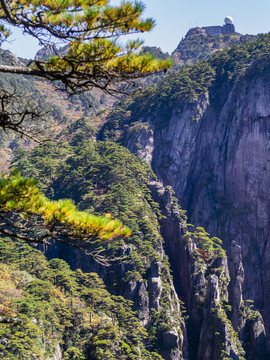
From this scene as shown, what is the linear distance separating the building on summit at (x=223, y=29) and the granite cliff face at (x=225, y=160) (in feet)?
189

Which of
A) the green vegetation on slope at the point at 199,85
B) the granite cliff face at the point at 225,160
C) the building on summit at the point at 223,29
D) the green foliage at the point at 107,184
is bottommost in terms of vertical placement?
the green foliage at the point at 107,184

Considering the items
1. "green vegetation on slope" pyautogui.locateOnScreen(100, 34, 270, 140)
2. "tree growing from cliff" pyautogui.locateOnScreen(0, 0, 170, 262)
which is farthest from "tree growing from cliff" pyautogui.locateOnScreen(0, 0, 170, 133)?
"green vegetation on slope" pyautogui.locateOnScreen(100, 34, 270, 140)

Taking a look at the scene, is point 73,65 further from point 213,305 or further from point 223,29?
point 223,29

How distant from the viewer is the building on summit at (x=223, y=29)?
103875mm

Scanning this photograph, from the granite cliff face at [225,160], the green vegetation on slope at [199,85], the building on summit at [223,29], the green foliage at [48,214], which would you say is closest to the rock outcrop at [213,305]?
the granite cliff face at [225,160]

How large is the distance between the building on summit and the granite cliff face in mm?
57715

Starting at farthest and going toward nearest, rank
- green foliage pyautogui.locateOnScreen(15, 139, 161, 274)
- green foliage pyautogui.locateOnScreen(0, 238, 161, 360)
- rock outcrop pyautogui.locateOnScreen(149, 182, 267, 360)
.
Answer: green foliage pyautogui.locateOnScreen(15, 139, 161, 274) < rock outcrop pyautogui.locateOnScreen(149, 182, 267, 360) < green foliage pyautogui.locateOnScreen(0, 238, 161, 360)

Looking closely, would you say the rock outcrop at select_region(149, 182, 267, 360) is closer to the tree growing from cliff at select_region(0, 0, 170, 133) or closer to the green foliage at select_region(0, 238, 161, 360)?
the green foliage at select_region(0, 238, 161, 360)

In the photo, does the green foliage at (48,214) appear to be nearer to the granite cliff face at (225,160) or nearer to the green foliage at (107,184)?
the green foliage at (107,184)

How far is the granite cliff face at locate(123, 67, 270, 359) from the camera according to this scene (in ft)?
152

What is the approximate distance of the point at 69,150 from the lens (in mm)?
44375

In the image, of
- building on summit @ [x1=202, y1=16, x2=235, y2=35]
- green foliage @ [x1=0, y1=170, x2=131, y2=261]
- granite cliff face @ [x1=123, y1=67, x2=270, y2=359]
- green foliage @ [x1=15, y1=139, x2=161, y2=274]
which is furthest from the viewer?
building on summit @ [x1=202, y1=16, x2=235, y2=35]

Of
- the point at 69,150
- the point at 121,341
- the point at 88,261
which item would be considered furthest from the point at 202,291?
the point at 69,150

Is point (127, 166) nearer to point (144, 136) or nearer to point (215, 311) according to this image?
point (144, 136)
